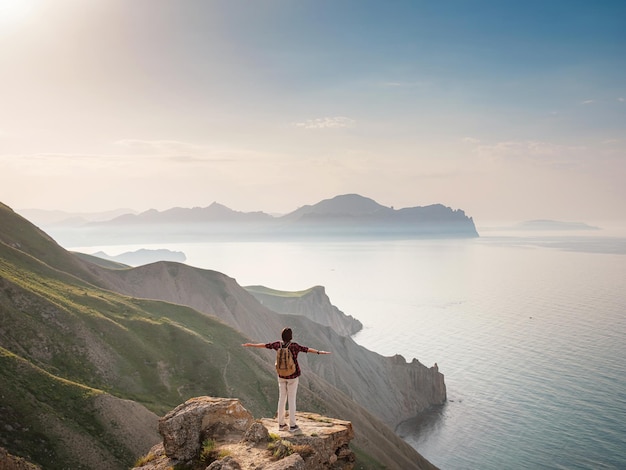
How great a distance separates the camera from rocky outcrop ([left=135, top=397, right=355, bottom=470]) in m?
14.6

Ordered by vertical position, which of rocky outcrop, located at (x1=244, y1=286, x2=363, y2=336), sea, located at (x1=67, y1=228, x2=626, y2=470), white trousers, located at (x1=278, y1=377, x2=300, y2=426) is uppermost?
white trousers, located at (x1=278, y1=377, x2=300, y2=426)

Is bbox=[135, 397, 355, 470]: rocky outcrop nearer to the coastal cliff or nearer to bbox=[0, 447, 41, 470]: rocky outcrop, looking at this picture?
the coastal cliff

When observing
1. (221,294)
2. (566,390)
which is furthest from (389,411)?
(221,294)

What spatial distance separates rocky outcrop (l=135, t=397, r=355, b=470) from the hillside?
18934 millimetres

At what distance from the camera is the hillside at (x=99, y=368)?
32562 millimetres

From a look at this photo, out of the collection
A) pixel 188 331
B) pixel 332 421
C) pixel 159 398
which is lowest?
pixel 159 398

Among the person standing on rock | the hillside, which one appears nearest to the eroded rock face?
the person standing on rock

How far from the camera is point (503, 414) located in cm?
8006

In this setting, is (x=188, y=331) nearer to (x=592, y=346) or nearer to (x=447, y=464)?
(x=447, y=464)

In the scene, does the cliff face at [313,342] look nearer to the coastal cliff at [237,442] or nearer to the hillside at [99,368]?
the hillside at [99,368]

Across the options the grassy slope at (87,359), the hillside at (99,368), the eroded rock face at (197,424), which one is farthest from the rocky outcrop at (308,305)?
the eroded rock face at (197,424)

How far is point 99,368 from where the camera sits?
145 ft

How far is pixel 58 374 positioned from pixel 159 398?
9.50 m

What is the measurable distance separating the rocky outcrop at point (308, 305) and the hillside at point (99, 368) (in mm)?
76259
